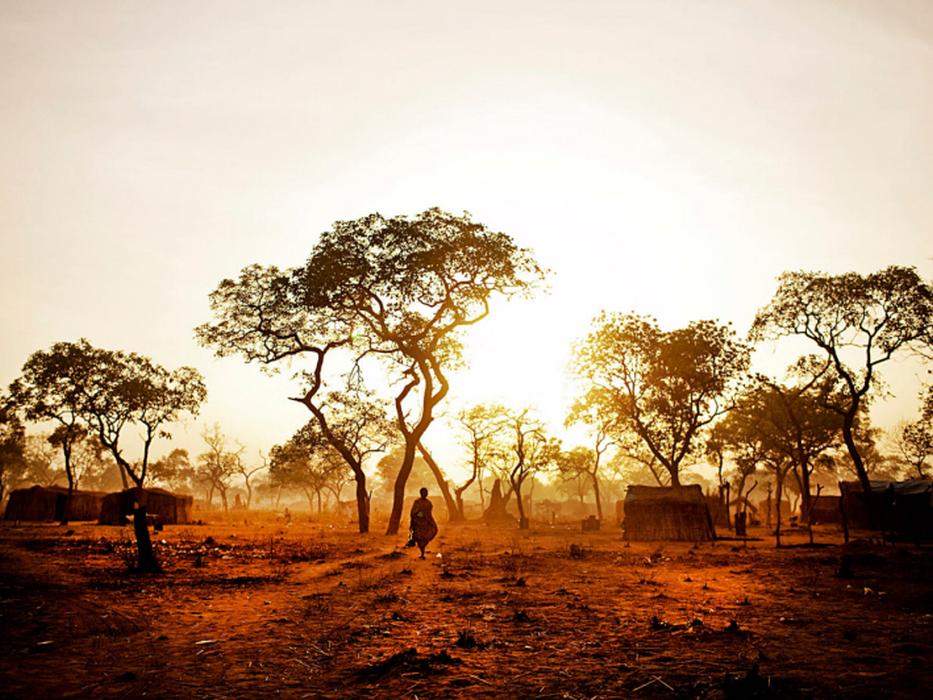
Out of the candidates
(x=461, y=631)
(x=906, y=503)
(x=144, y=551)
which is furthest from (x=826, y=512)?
(x=144, y=551)

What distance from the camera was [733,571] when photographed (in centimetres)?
1570

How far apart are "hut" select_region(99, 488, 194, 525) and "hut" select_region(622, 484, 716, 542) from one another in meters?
31.3

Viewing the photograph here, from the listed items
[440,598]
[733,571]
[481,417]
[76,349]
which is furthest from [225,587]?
[481,417]

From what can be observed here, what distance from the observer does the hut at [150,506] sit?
129 ft

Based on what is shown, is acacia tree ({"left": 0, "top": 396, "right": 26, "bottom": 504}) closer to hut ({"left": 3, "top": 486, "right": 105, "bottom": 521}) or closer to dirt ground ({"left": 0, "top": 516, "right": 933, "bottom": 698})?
hut ({"left": 3, "top": 486, "right": 105, "bottom": 521})

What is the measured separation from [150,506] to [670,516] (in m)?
37.0

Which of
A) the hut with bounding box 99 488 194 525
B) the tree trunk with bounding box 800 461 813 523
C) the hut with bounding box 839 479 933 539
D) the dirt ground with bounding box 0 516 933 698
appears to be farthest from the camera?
the hut with bounding box 99 488 194 525

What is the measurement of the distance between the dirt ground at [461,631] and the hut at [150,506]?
2689cm

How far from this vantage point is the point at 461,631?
26.9 feet

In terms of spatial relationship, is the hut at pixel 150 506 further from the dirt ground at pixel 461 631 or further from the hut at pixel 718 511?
the hut at pixel 718 511

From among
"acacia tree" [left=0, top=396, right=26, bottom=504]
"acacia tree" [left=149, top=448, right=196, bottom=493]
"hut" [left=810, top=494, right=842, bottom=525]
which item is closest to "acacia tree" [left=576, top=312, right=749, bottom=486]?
"hut" [left=810, top=494, right=842, bottom=525]

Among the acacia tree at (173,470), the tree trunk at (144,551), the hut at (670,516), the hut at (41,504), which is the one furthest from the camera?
the acacia tree at (173,470)

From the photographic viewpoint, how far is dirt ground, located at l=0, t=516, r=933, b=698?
19.1ft

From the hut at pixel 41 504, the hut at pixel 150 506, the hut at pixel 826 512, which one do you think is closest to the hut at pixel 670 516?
the hut at pixel 826 512
